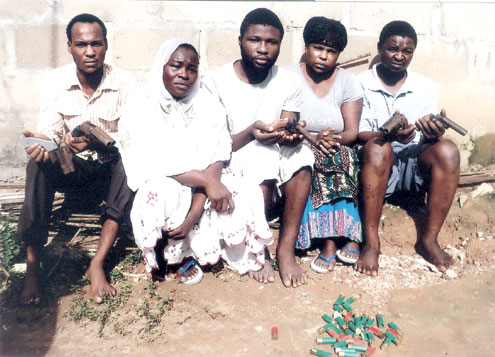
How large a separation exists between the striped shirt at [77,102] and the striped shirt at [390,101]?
2016 millimetres

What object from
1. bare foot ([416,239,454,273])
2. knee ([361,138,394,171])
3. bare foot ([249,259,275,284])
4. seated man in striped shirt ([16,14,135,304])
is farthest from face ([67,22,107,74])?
bare foot ([416,239,454,273])

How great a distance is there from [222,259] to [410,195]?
5.99 ft

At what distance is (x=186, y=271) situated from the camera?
3.12 meters

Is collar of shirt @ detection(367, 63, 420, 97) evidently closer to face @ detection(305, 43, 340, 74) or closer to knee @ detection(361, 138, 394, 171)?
face @ detection(305, 43, 340, 74)

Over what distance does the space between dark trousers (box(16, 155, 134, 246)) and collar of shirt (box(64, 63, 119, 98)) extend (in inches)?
22.2

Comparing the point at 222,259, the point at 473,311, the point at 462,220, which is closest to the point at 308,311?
the point at 222,259

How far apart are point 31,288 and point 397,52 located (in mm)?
3380

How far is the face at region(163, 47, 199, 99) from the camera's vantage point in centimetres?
296

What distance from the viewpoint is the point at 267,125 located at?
3.09 meters

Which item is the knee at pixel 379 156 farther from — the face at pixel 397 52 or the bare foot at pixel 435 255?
the face at pixel 397 52

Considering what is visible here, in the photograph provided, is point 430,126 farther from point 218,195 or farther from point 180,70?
point 180,70

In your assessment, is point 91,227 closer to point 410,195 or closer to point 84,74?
point 84,74

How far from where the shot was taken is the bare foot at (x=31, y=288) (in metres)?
2.81

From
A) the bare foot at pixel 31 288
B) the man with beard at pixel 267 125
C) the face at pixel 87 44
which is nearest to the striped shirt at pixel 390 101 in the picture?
the man with beard at pixel 267 125
